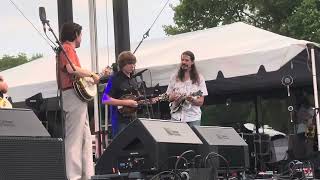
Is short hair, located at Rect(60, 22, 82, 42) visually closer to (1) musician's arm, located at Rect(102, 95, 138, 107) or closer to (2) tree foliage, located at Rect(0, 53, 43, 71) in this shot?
(1) musician's arm, located at Rect(102, 95, 138, 107)

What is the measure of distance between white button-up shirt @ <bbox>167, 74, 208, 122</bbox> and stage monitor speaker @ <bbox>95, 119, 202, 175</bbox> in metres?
1.73

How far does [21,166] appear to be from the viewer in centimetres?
397

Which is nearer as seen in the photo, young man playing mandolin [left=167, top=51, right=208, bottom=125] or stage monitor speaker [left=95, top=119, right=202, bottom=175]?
stage monitor speaker [left=95, top=119, right=202, bottom=175]

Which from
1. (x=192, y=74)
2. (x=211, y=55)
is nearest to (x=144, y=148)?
(x=192, y=74)

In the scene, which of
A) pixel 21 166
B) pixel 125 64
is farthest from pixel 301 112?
pixel 21 166

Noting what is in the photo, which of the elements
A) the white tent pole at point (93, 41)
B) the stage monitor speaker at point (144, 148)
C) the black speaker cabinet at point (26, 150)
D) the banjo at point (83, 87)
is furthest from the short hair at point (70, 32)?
the white tent pole at point (93, 41)

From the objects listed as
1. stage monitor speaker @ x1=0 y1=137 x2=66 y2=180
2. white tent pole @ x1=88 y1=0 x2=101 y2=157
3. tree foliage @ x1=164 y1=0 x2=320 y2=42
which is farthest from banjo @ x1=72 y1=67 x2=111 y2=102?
tree foliage @ x1=164 y1=0 x2=320 y2=42

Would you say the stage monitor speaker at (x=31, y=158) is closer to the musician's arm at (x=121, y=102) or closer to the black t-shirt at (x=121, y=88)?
the musician's arm at (x=121, y=102)

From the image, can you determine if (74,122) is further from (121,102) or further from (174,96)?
A: (174,96)

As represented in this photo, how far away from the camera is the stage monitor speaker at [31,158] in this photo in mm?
3898

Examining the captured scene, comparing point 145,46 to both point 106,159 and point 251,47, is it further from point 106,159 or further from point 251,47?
point 106,159

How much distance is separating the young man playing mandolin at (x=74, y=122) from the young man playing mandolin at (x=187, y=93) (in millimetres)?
1411

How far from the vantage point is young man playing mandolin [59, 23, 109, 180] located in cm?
541

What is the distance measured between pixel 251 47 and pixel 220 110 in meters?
2.52
